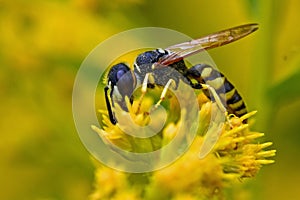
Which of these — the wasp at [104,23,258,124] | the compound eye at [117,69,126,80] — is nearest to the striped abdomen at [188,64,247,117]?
the wasp at [104,23,258,124]

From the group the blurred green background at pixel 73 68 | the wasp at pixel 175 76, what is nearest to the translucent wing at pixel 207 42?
the wasp at pixel 175 76

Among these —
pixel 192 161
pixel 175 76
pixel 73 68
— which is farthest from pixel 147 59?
pixel 73 68

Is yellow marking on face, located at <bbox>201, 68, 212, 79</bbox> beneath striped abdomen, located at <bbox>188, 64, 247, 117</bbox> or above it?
above

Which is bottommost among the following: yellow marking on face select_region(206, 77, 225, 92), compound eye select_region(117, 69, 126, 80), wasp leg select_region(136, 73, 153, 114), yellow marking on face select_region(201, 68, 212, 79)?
yellow marking on face select_region(206, 77, 225, 92)

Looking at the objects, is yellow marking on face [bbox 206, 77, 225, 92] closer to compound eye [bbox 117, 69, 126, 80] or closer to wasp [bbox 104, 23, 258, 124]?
wasp [bbox 104, 23, 258, 124]

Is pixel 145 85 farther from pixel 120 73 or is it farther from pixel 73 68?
pixel 73 68

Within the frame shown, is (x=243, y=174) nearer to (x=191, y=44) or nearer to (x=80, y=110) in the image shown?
(x=191, y=44)
